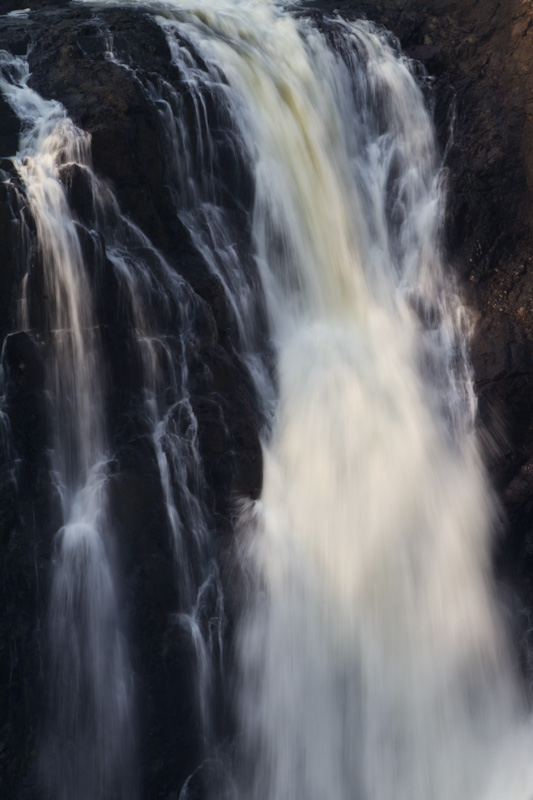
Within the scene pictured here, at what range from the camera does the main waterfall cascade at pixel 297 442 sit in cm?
744

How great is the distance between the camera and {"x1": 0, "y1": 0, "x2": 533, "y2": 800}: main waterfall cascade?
24.4 feet

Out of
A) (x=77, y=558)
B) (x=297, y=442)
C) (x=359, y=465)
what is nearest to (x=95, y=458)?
(x=77, y=558)

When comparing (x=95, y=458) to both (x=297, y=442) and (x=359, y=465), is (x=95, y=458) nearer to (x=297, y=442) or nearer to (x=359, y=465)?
(x=297, y=442)

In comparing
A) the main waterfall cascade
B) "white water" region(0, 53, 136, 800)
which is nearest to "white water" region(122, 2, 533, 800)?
the main waterfall cascade

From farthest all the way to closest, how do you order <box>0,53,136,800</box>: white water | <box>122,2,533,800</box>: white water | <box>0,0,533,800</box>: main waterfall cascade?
1. <box>122,2,533,800</box>: white water
2. <box>0,0,533,800</box>: main waterfall cascade
3. <box>0,53,136,800</box>: white water

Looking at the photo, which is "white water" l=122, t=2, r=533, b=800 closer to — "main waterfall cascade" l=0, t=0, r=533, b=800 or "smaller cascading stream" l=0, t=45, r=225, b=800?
"main waterfall cascade" l=0, t=0, r=533, b=800

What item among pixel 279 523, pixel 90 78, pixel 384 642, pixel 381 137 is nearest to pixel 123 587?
pixel 279 523

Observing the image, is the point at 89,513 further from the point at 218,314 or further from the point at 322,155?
the point at 322,155

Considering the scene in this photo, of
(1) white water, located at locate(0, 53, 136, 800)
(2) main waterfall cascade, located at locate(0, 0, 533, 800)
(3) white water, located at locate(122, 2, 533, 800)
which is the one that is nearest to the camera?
(1) white water, located at locate(0, 53, 136, 800)

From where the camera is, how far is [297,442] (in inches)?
351

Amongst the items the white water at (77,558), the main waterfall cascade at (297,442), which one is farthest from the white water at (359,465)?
the white water at (77,558)

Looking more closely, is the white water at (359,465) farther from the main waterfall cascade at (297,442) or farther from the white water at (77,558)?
the white water at (77,558)

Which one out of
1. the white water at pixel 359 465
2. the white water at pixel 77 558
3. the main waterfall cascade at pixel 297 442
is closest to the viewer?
the white water at pixel 77 558

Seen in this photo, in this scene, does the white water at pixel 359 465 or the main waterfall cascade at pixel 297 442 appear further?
the white water at pixel 359 465
